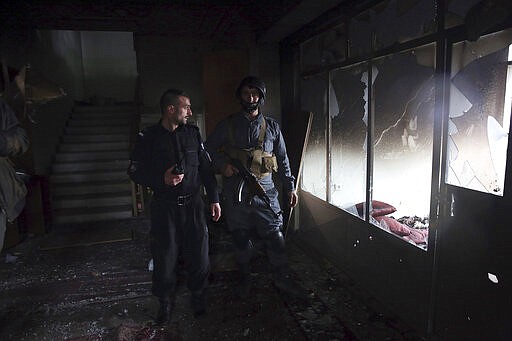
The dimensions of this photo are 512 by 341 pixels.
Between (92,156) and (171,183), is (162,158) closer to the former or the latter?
(171,183)

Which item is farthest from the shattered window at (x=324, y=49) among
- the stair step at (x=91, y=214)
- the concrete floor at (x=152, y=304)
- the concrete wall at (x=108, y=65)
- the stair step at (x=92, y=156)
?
the concrete wall at (x=108, y=65)

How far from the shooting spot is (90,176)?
23.7ft

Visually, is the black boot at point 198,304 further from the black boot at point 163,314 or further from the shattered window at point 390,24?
the shattered window at point 390,24

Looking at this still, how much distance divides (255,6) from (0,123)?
3068 mm

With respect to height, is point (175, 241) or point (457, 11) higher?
point (457, 11)

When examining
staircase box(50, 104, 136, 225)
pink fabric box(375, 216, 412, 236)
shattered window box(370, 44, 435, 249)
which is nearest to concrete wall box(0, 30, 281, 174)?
staircase box(50, 104, 136, 225)

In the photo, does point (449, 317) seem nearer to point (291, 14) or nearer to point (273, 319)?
point (273, 319)

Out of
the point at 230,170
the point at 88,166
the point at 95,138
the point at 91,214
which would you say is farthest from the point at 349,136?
the point at 95,138

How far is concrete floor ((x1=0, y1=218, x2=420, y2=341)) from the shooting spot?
114 inches

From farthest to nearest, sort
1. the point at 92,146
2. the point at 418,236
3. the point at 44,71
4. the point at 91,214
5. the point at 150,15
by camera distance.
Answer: the point at 92,146
the point at 44,71
the point at 91,214
the point at 150,15
the point at 418,236

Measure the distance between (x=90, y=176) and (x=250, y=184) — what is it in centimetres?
504

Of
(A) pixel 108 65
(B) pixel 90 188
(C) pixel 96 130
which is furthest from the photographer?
(A) pixel 108 65

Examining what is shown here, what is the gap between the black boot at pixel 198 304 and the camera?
3.15 meters

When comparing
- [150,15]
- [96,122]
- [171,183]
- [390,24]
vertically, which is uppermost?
[150,15]
